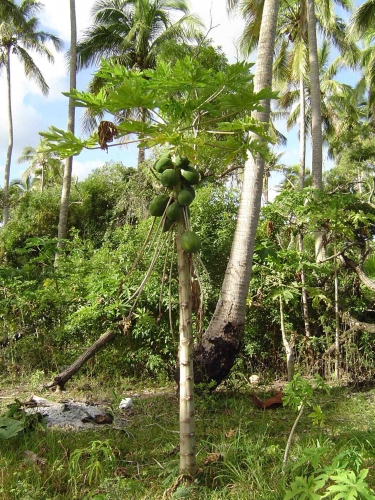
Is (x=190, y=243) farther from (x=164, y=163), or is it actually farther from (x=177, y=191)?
(x=164, y=163)

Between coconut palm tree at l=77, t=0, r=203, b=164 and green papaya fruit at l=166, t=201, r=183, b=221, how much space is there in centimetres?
1449

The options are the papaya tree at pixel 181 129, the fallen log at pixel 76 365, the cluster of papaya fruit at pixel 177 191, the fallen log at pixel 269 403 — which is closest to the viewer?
the papaya tree at pixel 181 129

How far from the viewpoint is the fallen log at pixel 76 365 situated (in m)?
5.46

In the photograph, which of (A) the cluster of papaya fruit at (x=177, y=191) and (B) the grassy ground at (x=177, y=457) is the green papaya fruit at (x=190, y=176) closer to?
(A) the cluster of papaya fruit at (x=177, y=191)

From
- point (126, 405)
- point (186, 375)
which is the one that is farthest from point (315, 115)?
point (186, 375)

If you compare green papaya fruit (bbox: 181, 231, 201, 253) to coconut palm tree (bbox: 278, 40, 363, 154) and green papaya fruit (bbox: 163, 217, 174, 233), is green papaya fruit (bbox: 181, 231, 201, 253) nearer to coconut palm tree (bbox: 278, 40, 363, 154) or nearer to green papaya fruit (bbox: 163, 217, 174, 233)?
green papaya fruit (bbox: 163, 217, 174, 233)

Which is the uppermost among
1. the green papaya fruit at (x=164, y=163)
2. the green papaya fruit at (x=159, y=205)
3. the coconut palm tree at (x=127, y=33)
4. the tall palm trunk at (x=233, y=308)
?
the coconut palm tree at (x=127, y=33)

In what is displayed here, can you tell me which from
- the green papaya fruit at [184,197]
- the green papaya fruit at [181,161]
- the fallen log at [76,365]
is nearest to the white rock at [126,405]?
the fallen log at [76,365]

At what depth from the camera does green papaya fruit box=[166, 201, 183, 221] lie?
244cm

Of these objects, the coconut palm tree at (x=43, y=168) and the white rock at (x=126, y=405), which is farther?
the coconut palm tree at (x=43, y=168)

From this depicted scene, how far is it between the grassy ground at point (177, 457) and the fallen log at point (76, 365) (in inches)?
34.9

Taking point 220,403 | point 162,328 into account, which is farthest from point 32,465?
point 162,328

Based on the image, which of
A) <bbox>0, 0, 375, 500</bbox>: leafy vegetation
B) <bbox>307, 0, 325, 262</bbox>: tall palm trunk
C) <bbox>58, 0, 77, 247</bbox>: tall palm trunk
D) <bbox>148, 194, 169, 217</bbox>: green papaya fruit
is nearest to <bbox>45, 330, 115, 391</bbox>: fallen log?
<bbox>0, 0, 375, 500</bbox>: leafy vegetation

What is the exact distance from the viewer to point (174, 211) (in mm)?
2443
